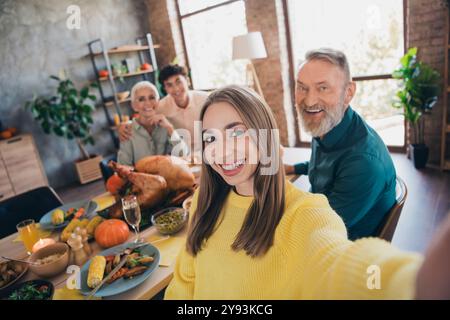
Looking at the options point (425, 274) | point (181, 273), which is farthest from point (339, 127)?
point (425, 274)

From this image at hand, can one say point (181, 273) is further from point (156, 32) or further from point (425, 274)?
point (156, 32)

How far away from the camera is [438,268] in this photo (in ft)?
1.07

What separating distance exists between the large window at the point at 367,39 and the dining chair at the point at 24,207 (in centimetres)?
381

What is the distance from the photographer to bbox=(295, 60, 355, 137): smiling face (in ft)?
5.25

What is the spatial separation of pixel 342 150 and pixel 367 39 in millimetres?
3163

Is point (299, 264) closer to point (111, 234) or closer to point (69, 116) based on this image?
point (111, 234)

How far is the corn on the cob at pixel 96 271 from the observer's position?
107 cm

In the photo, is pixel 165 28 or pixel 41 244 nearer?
pixel 41 244

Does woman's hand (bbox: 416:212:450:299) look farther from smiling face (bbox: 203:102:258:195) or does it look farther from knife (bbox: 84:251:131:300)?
knife (bbox: 84:251:131:300)

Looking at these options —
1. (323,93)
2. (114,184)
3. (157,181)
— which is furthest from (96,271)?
(323,93)

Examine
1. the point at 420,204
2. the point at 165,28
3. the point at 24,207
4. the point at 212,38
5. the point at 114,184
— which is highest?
the point at 165,28

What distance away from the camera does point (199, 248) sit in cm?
99

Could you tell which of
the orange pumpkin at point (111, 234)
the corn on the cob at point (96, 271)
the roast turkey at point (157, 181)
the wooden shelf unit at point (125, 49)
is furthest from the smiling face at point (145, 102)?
the wooden shelf unit at point (125, 49)

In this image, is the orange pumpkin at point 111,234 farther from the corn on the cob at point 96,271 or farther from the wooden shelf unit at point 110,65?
the wooden shelf unit at point 110,65
